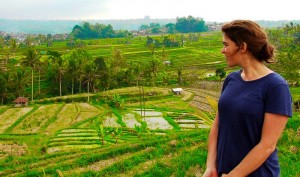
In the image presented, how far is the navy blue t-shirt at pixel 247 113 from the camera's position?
2.10 meters

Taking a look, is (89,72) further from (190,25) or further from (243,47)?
(190,25)

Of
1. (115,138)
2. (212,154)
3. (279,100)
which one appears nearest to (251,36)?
(279,100)

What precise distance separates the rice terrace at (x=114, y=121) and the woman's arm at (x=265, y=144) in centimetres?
133

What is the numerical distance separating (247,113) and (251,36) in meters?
0.47

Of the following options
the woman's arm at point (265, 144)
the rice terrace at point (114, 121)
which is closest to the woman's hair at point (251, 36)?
the woman's arm at point (265, 144)

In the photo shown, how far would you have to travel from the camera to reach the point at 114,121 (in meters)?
25.8

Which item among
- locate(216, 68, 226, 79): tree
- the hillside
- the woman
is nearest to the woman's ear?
the woman

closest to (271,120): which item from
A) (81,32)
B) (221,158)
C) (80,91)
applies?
(221,158)

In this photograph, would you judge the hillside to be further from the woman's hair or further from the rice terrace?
the woman's hair

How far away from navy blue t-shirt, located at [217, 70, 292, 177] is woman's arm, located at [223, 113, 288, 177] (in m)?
0.04

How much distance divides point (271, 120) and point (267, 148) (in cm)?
17

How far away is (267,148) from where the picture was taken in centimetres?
211

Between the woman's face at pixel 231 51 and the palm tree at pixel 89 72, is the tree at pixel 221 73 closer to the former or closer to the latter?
the palm tree at pixel 89 72

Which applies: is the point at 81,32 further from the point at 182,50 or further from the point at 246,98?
the point at 246,98
